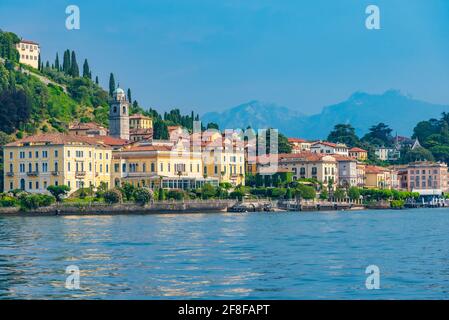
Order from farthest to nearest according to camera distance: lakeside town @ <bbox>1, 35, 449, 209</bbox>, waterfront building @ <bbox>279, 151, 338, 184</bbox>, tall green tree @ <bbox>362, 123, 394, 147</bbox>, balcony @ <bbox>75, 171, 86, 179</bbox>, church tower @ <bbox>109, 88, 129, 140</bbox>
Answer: tall green tree @ <bbox>362, 123, 394, 147</bbox> < waterfront building @ <bbox>279, 151, 338, 184</bbox> < church tower @ <bbox>109, 88, 129, 140</bbox> < balcony @ <bbox>75, 171, 86, 179</bbox> < lakeside town @ <bbox>1, 35, 449, 209</bbox>

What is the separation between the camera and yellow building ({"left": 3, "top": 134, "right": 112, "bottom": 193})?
3339 inches

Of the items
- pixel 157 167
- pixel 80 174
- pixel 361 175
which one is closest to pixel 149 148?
pixel 157 167

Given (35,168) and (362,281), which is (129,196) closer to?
(35,168)

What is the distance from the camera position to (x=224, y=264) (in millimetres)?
29812

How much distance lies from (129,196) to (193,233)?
35.9m

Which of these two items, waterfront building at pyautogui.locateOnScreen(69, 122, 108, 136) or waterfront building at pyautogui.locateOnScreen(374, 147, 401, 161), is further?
waterfront building at pyautogui.locateOnScreen(374, 147, 401, 161)

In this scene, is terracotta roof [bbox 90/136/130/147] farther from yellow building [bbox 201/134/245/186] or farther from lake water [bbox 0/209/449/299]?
lake water [bbox 0/209/449/299]

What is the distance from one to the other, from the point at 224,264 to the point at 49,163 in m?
57.3

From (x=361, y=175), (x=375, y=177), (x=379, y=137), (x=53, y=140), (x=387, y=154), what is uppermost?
(x=379, y=137)

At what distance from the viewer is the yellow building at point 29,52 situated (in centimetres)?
13162

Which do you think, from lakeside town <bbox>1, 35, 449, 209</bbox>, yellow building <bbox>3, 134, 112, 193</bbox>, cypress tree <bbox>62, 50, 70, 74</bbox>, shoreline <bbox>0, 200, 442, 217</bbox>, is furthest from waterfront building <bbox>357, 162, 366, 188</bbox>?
yellow building <bbox>3, 134, 112, 193</bbox>

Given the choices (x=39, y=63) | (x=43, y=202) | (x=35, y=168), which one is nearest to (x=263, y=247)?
(x=43, y=202)

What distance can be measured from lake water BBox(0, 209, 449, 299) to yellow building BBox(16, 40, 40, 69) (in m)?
87.4

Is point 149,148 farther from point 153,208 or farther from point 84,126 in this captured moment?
point 84,126
